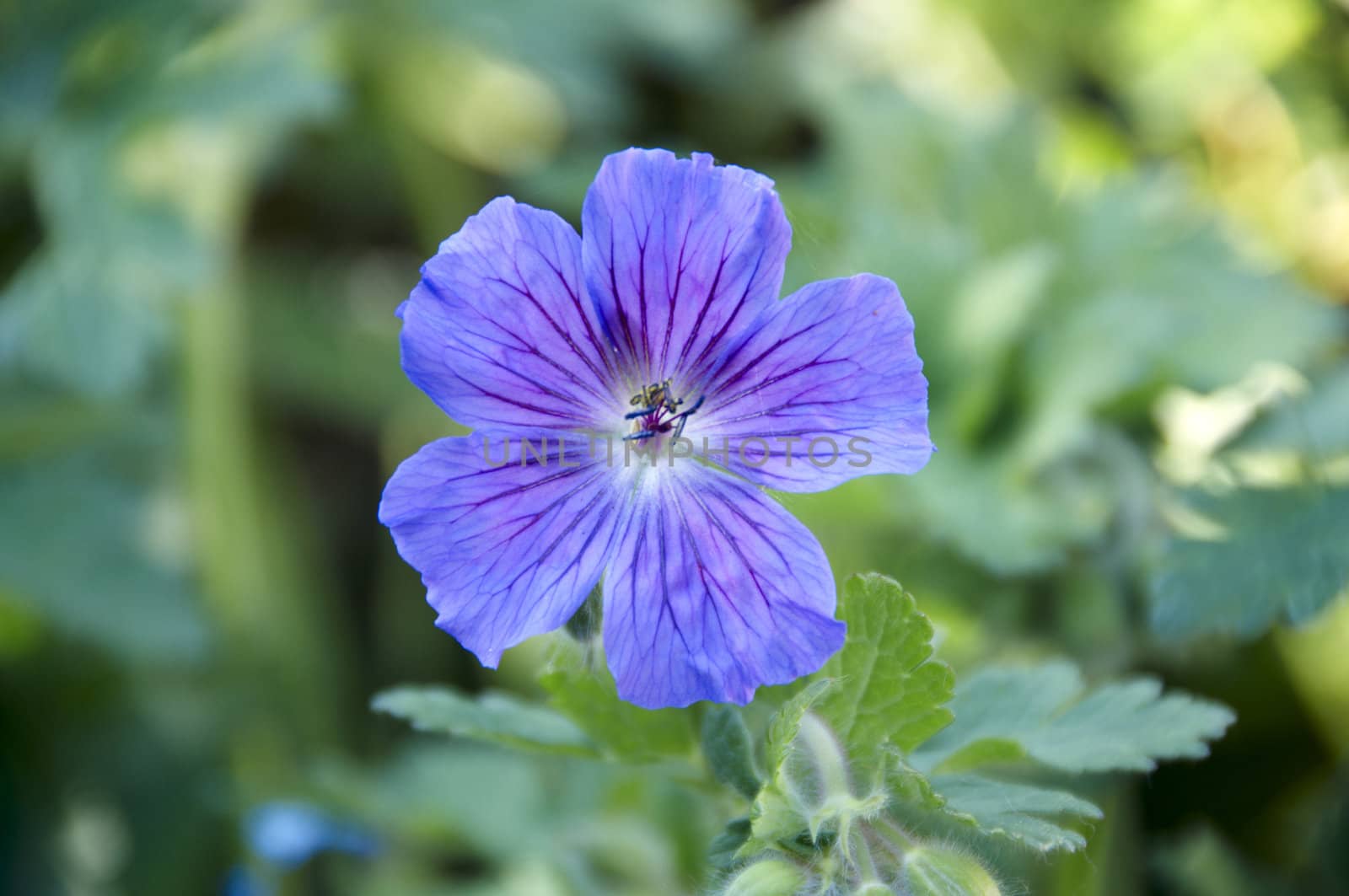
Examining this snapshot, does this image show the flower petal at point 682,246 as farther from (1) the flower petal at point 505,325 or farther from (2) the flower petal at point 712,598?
(2) the flower petal at point 712,598

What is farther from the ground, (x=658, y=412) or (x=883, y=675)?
(x=658, y=412)

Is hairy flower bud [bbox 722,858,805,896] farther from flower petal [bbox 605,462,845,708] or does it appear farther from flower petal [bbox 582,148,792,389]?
flower petal [bbox 582,148,792,389]

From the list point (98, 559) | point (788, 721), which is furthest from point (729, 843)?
point (98, 559)

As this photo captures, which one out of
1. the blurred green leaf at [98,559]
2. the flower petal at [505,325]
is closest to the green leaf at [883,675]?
the flower petal at [505,325]

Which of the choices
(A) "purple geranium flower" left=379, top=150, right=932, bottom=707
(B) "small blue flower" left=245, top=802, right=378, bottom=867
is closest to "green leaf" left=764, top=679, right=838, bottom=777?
(A) "purple geranium flower" left=379, top=150, right=932, bottom=707

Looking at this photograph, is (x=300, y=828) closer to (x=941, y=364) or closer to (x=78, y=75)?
(x=941, y=364)

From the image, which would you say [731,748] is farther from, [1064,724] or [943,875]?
[1064,724]
